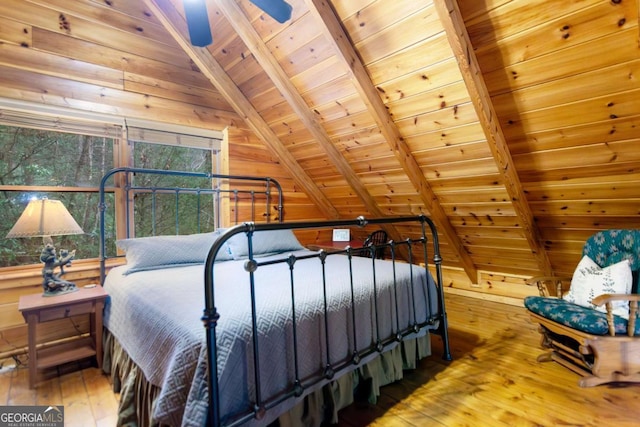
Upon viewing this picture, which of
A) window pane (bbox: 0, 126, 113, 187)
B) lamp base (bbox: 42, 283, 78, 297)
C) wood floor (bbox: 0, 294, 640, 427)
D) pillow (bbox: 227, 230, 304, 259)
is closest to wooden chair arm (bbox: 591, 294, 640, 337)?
wood floor (bbox: 0, 294, 640, 427)

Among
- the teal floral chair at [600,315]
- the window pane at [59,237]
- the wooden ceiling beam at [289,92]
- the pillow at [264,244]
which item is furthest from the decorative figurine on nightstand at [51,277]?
the teal floral chair at [600,315]

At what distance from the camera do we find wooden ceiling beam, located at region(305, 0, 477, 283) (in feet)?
7.04

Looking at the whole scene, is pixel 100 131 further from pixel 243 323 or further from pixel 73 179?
pixel 243 323

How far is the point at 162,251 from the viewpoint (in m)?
2.36

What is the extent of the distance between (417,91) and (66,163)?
2.81 meters

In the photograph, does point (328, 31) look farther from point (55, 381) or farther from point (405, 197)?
point (55, 381)

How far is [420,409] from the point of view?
168cm

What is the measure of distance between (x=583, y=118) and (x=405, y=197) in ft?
5.25

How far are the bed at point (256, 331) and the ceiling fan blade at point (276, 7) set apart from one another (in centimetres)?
104

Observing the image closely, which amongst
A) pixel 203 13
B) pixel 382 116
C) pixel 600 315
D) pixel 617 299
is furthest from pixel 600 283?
pixel 203 13

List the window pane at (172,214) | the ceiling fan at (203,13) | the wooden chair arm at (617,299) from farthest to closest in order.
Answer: the window pane at (172,214), the wooden chair arm at (617,299), the ceiling fan at (203,13)

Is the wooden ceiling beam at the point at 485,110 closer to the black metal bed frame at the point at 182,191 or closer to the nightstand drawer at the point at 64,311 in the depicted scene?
the black metal bed frame at the point at 182,191

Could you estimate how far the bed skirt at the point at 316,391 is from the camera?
143cm

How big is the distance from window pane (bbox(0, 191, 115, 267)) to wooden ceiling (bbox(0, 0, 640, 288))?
0.72 m
